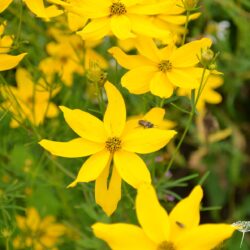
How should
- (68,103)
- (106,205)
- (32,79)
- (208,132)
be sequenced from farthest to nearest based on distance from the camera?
(208,132), (68,103), (32,79), (106,205)

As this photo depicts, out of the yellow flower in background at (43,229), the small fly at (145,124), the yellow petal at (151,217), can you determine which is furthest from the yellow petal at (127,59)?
the yellow flower in background at (43,229)

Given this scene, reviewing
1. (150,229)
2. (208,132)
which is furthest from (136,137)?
(208,132)

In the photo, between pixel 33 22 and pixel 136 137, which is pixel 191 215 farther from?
pixel 33 22

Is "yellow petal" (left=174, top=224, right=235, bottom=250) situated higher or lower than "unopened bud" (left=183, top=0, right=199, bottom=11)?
lower

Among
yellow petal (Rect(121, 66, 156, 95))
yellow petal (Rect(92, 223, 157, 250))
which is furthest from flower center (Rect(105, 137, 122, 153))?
yellow petal (Rect(92, 223, 157, 250))

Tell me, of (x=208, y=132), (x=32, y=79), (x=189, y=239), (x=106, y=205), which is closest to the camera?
(x=189, y=239)

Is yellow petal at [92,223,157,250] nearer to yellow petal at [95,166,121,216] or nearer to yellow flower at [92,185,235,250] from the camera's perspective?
yellow flower at [92,185,235,250]
